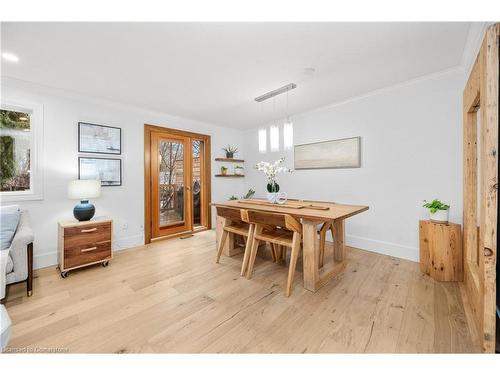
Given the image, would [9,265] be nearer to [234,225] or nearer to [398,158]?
[234,225]

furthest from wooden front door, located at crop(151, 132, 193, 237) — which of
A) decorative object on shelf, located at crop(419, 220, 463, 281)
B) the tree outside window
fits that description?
decorative object on shelf, located at crop(419, 220, 463, 281)

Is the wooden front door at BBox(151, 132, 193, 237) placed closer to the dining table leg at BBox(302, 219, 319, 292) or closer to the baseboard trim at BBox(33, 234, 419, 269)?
the baseboard trim at BBox(33, 234, 419, 269)

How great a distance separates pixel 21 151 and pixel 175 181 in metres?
2.04

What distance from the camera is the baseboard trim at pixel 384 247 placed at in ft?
8.71

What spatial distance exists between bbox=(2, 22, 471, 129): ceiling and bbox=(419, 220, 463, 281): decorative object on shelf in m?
1.74

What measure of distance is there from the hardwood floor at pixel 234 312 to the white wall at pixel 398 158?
0.59m

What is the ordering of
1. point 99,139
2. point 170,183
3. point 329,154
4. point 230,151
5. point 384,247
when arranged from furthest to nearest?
point 230,151 < point 170,183 < point 329,154 < point 99,139 < point 384,247

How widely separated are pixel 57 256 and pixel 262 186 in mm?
3532

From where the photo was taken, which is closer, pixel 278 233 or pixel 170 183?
pixel 278 233

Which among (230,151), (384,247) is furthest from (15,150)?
(384,247)

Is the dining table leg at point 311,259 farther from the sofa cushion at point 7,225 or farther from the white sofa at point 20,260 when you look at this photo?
the sofa cushion at point 7,225

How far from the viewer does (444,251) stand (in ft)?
6.95

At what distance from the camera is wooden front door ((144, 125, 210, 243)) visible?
3607mm

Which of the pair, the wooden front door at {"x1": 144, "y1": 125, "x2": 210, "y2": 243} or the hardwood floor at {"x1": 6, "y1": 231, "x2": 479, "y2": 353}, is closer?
the hardwood floor at {"x1": 6, "y1": 231, "x2": 479, "y2": 353}
